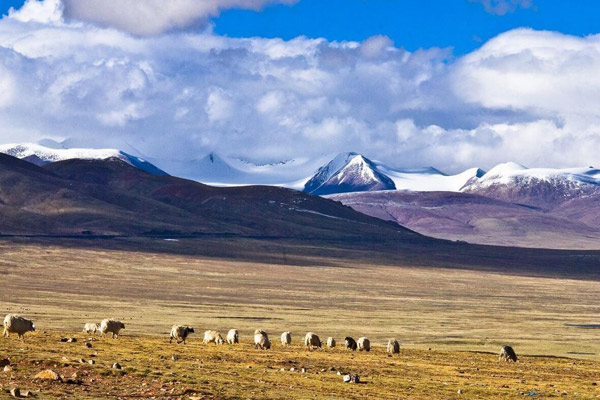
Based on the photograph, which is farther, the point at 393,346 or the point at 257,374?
the point at 393,346

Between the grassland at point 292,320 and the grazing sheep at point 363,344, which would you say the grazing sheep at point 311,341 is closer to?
the grassland at point 292,320

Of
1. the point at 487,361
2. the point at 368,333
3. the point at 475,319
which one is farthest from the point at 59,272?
the point at 487,361

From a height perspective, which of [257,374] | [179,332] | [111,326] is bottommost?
[257,374]

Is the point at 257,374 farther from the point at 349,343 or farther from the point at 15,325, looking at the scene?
the point at 349,343

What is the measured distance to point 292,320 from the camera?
266 feet

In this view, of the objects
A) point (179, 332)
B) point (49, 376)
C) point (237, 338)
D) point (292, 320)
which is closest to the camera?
point (49, 376)

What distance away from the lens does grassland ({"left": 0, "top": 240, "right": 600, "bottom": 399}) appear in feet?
104

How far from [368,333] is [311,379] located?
1432 inches

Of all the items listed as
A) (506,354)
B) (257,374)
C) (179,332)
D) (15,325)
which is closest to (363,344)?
(506,354)

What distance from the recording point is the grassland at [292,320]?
31578mm

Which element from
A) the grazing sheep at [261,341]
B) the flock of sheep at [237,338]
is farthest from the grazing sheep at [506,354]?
the grazing sheep at [261,341]

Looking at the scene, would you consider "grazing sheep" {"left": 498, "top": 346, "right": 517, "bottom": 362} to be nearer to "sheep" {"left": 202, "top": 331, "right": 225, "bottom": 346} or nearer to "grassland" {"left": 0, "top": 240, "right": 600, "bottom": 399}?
"grassland" {"left": 0, "top": 240, "right": 600, "bottom": 399}

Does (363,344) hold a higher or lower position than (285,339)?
lower

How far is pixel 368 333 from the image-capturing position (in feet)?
228
